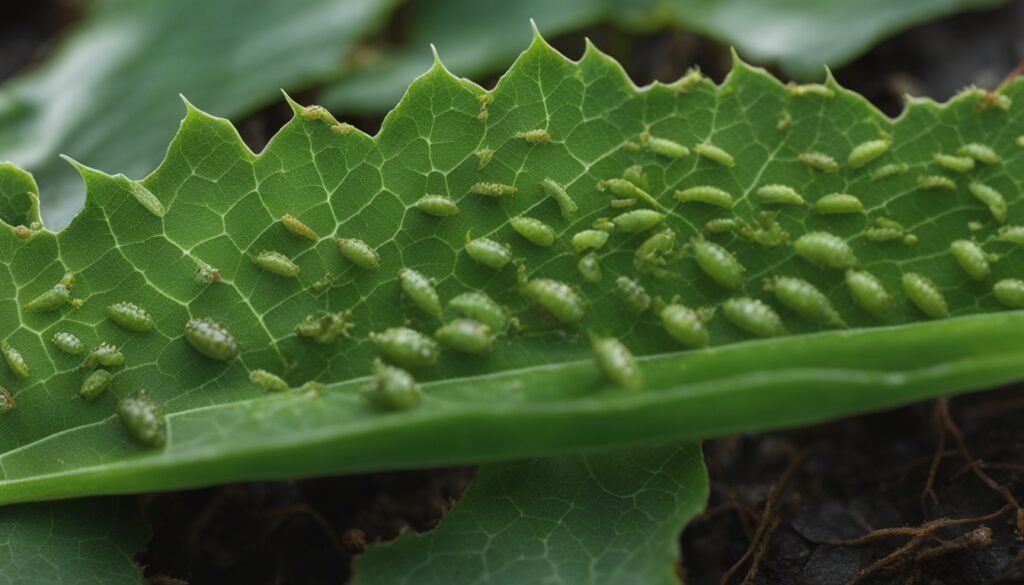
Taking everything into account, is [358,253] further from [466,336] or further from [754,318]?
[754,318]

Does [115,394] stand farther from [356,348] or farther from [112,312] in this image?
[356,348]

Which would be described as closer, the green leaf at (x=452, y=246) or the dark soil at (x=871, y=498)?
the green leaf at (x=452, y=246)

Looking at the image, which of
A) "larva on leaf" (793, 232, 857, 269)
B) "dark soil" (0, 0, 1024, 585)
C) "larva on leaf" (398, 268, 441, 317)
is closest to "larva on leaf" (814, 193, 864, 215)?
"larva on leaf" (793, 232, 857, 269)

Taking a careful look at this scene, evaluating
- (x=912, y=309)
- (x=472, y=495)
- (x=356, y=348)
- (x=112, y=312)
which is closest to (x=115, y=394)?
(x=112, y=312)

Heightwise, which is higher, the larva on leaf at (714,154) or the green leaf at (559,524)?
the larva on leaf at (714,154)

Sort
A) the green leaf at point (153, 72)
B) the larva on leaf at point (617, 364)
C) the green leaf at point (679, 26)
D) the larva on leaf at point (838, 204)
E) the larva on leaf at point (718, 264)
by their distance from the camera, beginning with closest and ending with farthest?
the larva on leaf at point (617, 364)
the larva on leaf at point (718, 264)
the larva on leaf at point (838, 204)
the green leaf at point (153, 72)
the green leaf at point (679, 26)

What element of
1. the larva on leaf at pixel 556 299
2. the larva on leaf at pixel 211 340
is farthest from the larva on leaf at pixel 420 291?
the larva on leaf at pixel 211 340

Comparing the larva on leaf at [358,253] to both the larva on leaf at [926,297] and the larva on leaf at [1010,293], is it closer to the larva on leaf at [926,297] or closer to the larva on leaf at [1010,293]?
the larva on leaf at [926,297]

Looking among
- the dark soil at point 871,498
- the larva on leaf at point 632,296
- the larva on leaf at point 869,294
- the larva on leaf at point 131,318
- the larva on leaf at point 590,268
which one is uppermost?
the larva on leaf at point 131,318
